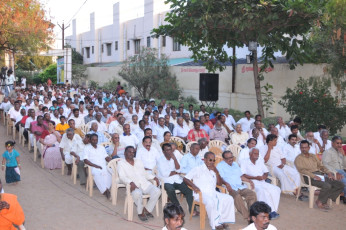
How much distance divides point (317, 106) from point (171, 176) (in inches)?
262

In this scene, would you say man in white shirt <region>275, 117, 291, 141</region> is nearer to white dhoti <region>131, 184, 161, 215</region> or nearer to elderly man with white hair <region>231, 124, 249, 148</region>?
elderly man with white hair <region>231, 124, 249, 148</region>

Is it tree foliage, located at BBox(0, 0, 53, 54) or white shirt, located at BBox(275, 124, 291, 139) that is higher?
tree foliage, located at BBox(0, 0, 53, 54)

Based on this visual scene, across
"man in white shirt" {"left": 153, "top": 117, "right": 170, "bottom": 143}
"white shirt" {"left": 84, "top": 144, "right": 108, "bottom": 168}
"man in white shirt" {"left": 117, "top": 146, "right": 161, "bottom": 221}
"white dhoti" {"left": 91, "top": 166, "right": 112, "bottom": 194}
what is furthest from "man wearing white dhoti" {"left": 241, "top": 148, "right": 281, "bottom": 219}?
"man in white shirt" {"left": 153, "top": 117, "right": 170, "bottom": 143}

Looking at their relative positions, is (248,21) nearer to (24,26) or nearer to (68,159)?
(68,159)

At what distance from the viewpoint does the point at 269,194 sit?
6855 mm

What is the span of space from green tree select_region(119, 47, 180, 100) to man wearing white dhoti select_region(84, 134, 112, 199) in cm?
1348

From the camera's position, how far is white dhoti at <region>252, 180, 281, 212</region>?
22.4 feet

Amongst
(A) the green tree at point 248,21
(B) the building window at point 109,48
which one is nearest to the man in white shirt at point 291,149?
(A) the green tree at point 248,21

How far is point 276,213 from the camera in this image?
22.3 ft

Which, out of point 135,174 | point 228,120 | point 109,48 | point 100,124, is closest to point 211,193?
point 135,174

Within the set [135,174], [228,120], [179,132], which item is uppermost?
[228,120]

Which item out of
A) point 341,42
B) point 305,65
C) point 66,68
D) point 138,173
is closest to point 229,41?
point 305,65

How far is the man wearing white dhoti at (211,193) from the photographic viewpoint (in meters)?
6.20

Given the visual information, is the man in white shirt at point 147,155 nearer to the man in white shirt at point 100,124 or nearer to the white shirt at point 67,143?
the white shirt at point 67,143
